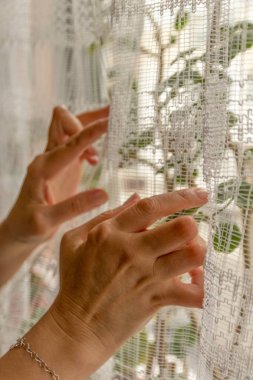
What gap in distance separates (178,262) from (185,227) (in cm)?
4

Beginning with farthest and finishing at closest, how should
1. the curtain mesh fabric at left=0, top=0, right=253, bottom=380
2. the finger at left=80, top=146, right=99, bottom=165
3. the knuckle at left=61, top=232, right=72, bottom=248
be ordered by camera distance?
the finger at left=80, top=146, right=99, bottom=165
the knuckle at left=61, top=232, right=72, bottom=248
the curtain mesh fabric at left=0, top=0, right=253, bottom=380

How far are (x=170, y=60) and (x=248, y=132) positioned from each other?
0.16m

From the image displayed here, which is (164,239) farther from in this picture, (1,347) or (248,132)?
(1,347)

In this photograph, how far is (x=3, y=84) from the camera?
104cm

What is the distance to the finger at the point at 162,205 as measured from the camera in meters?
0.59

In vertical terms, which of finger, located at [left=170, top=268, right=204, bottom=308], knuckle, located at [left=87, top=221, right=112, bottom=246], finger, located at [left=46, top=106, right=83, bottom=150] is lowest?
finger, located at [left=170, top=268, right=204, bottom=308]

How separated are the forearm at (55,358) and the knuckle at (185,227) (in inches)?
6.3

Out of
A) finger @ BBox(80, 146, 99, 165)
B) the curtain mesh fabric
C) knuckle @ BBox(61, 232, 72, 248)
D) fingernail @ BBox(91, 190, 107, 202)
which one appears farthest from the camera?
finger @ BBox(80, 146, 99, 165)

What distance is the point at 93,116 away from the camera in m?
0.89

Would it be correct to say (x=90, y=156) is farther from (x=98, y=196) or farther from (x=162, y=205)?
(x=162, y=205)

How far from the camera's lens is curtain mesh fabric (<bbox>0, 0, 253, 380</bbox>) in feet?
1.79

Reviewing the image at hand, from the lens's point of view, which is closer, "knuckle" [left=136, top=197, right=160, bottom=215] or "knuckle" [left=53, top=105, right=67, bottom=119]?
"knuckle" [left=136, top=197, right=160, bottom=215]

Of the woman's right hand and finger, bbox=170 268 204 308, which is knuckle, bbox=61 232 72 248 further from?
finger, bbox=170 268 204 308

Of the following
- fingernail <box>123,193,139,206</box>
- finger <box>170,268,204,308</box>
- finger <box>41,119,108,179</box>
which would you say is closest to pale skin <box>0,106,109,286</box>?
finger <box>41,119,108,179</box>
